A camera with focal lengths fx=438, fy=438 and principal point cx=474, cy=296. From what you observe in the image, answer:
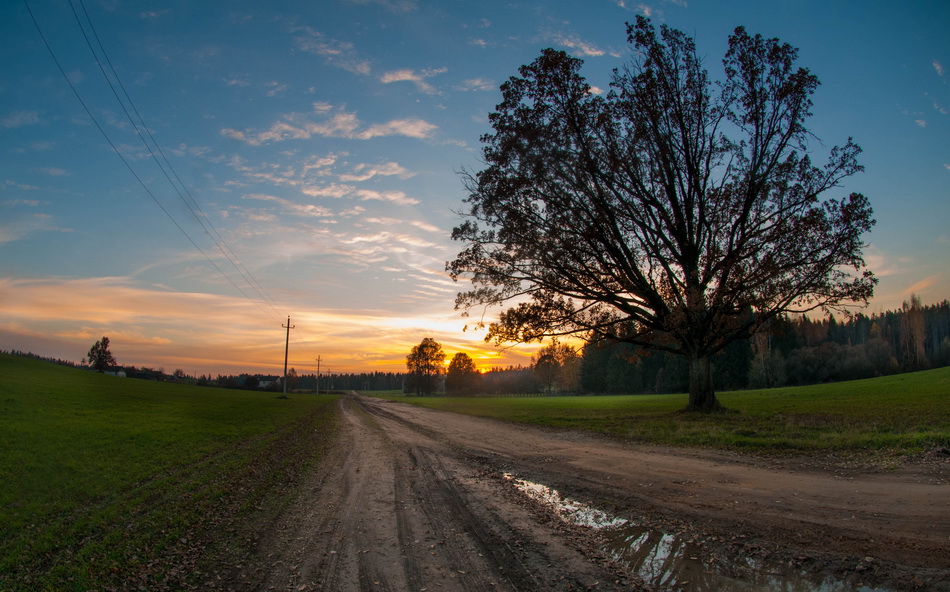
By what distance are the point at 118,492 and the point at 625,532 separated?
922 cm

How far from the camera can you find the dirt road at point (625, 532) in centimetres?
450

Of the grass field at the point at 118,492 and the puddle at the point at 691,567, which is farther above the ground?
the puddle at the point at 691,567

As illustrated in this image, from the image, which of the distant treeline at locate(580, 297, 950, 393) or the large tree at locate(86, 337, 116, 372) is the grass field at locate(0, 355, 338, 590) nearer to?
the distant treeline at locate(580, 297, 950, 393)

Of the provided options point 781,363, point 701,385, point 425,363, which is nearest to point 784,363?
point 781,363

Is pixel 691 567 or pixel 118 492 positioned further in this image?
pixel 118 492

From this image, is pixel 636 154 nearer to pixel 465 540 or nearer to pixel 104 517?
pixel 465 540

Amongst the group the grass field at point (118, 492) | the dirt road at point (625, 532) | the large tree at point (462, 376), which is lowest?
the large tree at point (462, 376)

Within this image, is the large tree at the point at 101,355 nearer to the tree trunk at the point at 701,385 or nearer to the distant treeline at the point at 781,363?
the distant treeline at the point at 781,363

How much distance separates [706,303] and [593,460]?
1219cm

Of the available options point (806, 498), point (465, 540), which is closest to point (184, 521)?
point (465, 540)

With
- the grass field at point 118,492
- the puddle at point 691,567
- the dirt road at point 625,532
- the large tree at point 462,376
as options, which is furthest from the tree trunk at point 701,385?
the large tree at point 462,376

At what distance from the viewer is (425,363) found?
366ft

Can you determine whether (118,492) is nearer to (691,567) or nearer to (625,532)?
(625,532)

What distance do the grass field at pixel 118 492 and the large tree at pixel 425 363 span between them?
307 ft
